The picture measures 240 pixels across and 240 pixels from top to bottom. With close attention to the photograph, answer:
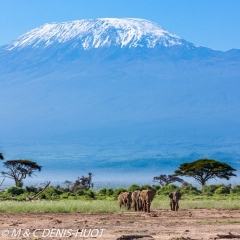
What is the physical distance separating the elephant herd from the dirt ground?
71 centimetres

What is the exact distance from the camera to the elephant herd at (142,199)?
2573 cm

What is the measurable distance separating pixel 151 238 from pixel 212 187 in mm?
31429

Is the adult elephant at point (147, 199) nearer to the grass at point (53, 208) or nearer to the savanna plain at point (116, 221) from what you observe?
the savanna plain at point (116, 221)

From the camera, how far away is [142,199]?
26141 millimetres

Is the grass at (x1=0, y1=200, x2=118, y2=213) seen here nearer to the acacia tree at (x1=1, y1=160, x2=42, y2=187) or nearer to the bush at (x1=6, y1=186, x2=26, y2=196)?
the bush at (x1=6, y1=186, x2=26, y2=196)

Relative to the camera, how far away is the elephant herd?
25734mm

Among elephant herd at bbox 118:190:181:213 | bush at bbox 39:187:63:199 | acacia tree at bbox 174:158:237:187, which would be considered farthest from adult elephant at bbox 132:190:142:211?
acacia tree at bbox 174:158:237:187

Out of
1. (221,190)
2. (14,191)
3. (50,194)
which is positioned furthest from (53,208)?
(221,190)

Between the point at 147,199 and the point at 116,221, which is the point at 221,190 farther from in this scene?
the point at 116,221

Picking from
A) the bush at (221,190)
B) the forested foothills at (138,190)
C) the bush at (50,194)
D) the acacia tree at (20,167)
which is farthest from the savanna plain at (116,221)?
the acacia tree at (20,167)

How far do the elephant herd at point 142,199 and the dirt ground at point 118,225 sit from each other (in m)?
0.71

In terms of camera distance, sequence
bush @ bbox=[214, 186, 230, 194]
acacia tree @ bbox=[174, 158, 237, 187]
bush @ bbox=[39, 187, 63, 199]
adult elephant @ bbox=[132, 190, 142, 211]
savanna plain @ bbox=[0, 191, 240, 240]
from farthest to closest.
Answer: acacia tree @ bbox=[174, 158, 237, 187]
bush @ bbox=[214, 186, 230, 194]
bush @ bbox=[39, 187, 63, 199]
adult elephant @ bbox=[132, 190, 142, 211]
savanna plain @ bbox=[0, 191, 240, 240]

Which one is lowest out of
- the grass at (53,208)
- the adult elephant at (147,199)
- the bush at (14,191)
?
the grass at (53,208)

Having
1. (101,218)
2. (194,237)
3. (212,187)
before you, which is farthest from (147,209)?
(212,187)
